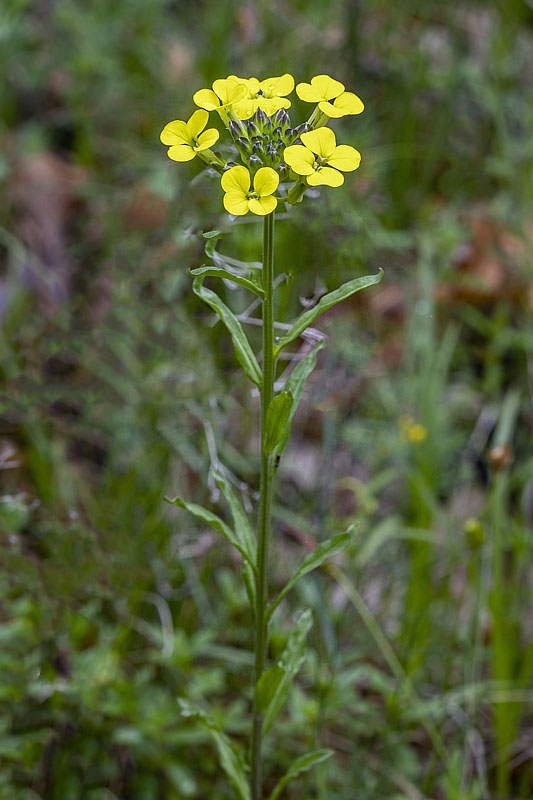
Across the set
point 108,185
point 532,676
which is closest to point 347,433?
point 532,676

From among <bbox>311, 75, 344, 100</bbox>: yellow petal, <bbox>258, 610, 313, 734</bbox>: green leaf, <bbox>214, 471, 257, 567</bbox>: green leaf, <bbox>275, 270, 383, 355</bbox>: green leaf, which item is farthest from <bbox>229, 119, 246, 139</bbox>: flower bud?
<bbox>258, 610, 313, 734</bbox>: green leaf

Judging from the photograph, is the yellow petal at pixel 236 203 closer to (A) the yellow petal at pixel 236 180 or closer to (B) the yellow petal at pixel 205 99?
(A) the yellow petal at pixel 236 180

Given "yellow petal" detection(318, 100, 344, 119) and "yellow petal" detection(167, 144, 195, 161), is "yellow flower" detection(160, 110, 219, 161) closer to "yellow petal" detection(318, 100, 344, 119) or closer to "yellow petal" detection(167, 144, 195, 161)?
"yellow petal" detection(167, 144, 195, 161)

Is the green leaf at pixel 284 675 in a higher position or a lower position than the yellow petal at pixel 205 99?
lower

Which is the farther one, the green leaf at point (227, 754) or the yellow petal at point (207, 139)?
the green leaf at point (227, 754)

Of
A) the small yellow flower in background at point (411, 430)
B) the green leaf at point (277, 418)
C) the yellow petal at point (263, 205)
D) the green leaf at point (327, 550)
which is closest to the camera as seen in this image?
the yellow petal at point (263, 205)

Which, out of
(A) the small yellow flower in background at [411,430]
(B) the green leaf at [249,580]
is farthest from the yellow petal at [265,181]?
(A) the small yellow flower in background at [411,430]

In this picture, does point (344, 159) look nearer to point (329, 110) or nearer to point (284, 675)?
point (329, 110)

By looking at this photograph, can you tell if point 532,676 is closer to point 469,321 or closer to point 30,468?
point 469,321
